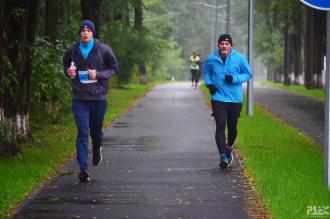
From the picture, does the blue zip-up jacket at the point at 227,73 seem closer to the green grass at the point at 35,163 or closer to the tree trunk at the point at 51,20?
the green grass at the point at 35,163

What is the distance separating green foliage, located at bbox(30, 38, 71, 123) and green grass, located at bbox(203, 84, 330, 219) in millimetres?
3880

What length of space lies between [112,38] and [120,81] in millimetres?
6406

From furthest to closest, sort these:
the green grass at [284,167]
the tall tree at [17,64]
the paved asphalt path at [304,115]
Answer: the paved asphalt path at [304,115] < the tall tree at [17,64] < the green grass at [284,167]

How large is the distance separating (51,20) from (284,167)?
8.96 metres

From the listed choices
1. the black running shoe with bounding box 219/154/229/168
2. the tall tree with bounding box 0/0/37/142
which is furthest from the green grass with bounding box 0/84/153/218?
the black running shoe with bounding box 219/154/229/168

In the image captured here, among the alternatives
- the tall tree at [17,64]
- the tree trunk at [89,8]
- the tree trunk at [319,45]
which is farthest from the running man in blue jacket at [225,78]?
the tree trunk at [319,45]

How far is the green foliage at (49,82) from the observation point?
15.9 meters

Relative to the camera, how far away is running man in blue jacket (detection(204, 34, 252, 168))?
1116cm

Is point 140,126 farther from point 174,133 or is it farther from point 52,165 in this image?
point 52,165

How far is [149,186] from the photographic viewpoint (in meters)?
9.76

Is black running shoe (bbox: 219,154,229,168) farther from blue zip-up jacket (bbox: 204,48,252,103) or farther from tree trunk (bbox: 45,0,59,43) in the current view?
tree trunk (bbox: 45,0,59,43)

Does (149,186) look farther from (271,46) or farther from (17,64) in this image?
(271,46)

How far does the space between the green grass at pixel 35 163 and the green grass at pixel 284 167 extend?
261 cm

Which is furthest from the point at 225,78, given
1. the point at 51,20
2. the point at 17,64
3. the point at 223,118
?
the point at 51,20
